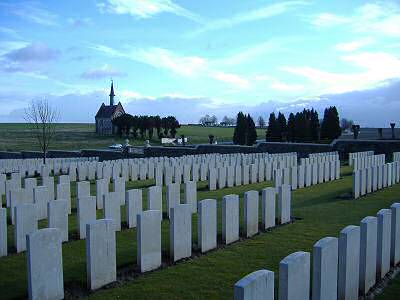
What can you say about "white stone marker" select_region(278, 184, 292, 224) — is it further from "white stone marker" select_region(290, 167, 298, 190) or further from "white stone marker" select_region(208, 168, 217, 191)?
"white stone marker" select_region(208, 168, 217, 191)

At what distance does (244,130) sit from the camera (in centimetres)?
3938

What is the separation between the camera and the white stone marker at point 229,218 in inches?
294

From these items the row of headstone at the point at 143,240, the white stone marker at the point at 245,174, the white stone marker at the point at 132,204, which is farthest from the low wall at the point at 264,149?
the white stone marker at the point at 132,204

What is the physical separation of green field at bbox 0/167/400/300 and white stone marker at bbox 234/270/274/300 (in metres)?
1.82

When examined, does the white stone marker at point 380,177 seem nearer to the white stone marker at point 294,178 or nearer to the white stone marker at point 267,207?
the white stone marker at point 294,178

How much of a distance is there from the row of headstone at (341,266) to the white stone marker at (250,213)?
259cm

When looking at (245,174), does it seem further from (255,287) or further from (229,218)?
(255,287)

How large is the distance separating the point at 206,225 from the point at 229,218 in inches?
25.2

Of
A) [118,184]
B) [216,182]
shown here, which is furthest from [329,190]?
[118,184]

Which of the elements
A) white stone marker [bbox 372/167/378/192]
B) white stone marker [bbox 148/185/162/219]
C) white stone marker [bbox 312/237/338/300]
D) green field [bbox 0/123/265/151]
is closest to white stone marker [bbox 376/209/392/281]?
white stone marker [bbox 312/237/338/300]

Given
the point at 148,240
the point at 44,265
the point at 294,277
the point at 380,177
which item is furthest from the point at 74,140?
the point at 294,277

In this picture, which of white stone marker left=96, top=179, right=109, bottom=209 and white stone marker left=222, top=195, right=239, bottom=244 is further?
white stone marker left=96, top=179, right=109, bottom=209

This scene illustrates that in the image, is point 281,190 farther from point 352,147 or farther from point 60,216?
point 352,147

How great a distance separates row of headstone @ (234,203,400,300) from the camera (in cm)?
335
